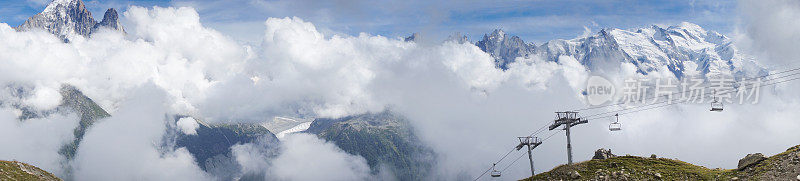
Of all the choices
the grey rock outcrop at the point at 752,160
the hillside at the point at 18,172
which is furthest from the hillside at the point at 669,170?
the hillside at the point at 18,172

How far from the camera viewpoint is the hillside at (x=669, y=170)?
60438 millimetres

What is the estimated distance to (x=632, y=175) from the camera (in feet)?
237

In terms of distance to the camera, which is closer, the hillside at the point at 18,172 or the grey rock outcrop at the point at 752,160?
the grey rock outcrop at the point at 752,160

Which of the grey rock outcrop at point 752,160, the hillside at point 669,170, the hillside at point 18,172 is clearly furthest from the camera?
the hillside at point 18,172

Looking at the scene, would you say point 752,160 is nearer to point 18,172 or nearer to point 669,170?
point 669,170

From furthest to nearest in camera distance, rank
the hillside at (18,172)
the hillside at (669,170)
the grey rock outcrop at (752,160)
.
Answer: the hillside at (18,172)
the grey rock outcrop at (752,160)
the hillside at (669,170)

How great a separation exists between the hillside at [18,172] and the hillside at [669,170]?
83.9m

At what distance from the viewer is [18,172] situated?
8581 cm

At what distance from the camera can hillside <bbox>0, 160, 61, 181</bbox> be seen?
81.9m

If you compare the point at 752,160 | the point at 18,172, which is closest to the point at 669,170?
the point at 752,160

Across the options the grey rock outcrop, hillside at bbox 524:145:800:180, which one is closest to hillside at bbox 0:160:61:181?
hillside at bbox 524:145:800:180

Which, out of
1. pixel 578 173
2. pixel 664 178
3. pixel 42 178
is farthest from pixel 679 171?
pixel 42 178

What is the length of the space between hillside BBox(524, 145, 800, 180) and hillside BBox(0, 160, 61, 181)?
275 feet

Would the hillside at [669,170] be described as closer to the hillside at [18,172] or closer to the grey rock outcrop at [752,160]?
the grey rock outcrop at [752,160]
